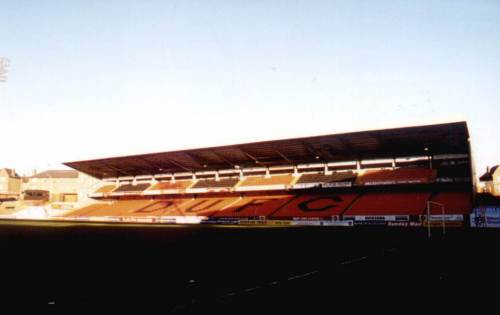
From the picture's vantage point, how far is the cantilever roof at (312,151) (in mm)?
36719

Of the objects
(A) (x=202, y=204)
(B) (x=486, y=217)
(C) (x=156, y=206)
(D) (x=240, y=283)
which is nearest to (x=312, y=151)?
(A) (x=202, y=204)

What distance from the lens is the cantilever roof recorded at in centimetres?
3672

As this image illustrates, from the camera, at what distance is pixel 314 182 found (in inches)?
1745

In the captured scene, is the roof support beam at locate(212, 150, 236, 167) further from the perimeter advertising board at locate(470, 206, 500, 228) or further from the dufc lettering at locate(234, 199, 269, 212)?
the perimeter advertising board at locate(470, 206, 500, 228)

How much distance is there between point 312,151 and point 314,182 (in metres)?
3.97

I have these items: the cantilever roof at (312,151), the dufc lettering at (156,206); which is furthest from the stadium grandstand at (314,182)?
the dufc lettering at (156,206)

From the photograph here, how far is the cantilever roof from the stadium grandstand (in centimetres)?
10

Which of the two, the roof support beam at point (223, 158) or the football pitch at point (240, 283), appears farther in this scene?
the roof support beam at point (223, 158)

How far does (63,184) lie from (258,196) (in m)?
65.0

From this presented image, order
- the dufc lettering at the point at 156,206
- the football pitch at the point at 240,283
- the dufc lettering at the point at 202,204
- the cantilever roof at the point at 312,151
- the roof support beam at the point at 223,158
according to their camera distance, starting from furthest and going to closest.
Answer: the dufc lettering at the point at 156,206 → the roof support beam at the point at 223,158 → the dufc lettering at the point at 202,204 → the cantilever roof at the point at 312,151 → the football pitch at the point at 240,283

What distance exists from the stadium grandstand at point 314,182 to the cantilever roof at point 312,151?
103mm

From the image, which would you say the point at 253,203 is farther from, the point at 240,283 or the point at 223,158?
the point at 240,283

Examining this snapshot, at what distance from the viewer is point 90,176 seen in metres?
64.4

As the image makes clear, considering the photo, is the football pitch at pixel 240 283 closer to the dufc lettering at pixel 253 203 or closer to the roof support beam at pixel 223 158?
the dufc lettering at pixel 253 203
